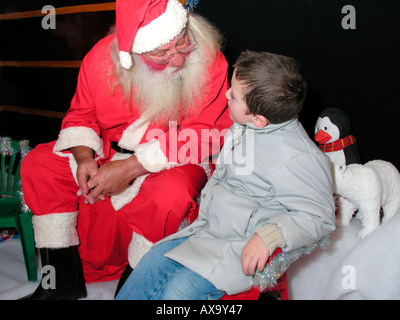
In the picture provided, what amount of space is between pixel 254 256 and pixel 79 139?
0.95 metres

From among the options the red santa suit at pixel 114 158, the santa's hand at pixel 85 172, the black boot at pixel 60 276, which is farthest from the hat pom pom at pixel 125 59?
the black boot at pixel 60 276

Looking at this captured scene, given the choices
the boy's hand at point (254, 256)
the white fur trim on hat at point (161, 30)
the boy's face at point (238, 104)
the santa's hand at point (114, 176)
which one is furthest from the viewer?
the santa's hand at point (114, 176)

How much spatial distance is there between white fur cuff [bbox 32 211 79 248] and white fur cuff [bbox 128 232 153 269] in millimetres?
290

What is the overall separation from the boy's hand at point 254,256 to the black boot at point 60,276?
85 centimetres

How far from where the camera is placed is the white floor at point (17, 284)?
1.72 m

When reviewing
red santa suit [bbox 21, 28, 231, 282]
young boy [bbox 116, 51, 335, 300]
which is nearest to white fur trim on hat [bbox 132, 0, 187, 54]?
red santa suit [bbox 21, 28, 231, 282]

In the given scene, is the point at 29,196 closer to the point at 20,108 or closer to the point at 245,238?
the point at 245,238

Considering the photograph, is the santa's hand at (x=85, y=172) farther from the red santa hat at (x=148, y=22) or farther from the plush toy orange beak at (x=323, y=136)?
the plush toy orange beak at (x=323, y=136)

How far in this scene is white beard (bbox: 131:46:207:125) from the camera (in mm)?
1580

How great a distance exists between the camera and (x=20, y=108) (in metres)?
3.12

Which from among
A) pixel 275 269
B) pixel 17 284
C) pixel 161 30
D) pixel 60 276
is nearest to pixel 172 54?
pixel 161 30

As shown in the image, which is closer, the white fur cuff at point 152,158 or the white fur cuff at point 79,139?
Result: the white fur cuff at point 152,158

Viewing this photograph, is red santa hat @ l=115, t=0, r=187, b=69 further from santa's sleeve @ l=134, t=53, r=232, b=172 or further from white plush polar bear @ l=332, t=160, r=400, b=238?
white plush polar bear @ l=332, t=160, r=400, b=238
